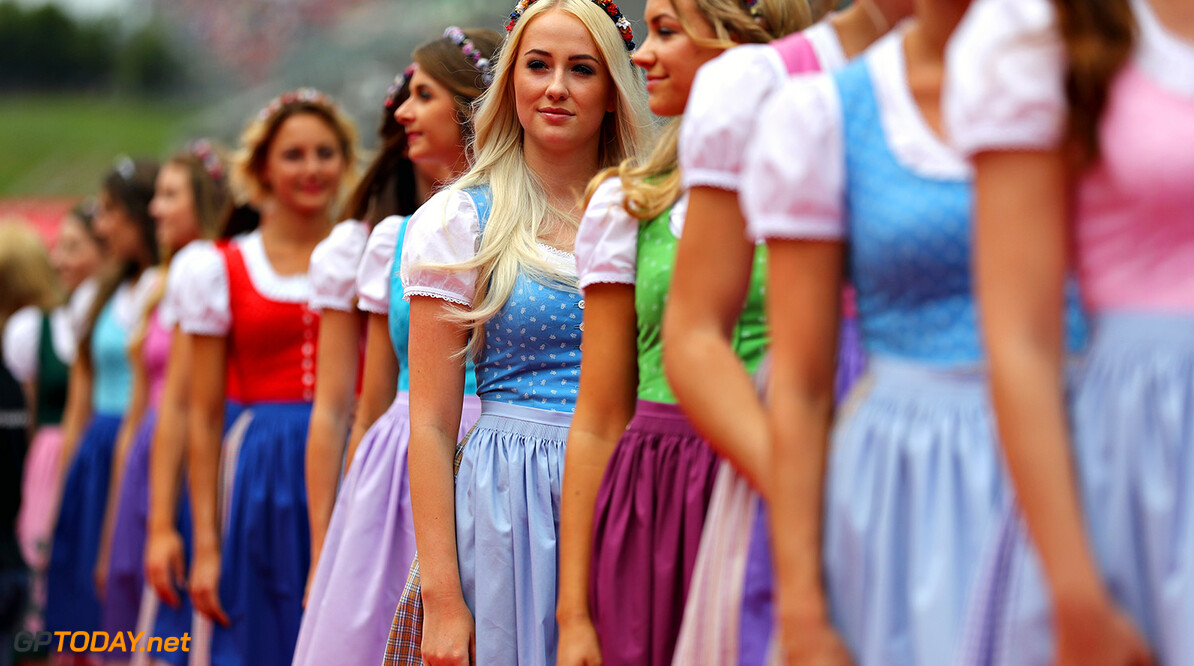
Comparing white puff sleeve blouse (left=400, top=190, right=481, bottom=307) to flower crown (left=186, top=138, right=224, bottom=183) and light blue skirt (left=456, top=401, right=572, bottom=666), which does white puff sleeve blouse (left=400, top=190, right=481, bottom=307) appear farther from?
flower crown (left=186, top=138, right=224, bottom=183)

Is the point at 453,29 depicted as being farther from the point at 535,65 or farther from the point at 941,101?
the point at 941,101

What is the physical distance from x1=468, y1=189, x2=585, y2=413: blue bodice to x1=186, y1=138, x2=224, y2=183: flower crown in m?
3.03

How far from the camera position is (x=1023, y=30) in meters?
1.23

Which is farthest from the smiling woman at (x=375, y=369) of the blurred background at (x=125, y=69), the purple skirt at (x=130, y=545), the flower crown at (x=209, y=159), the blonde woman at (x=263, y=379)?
the blurred background at (x=125, y=69)

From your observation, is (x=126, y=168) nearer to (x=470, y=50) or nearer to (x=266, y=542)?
(x=266, y=542)

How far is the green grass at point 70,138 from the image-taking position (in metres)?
20.3

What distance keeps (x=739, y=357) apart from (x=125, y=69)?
2342 centimetres

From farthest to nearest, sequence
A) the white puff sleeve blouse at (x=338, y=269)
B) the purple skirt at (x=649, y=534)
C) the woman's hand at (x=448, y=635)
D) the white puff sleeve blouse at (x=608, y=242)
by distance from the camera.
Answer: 1. the white puff sleeve blouse at (x=338, y=269)
2. the woman's hand at (x=448, y=635)
3. the white puff sleeve blouse at (x=608, y=242)
4. the purple skirt at (x=649, y=534)

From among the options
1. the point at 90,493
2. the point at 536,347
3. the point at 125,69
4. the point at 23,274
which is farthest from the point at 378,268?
the point at 125,69

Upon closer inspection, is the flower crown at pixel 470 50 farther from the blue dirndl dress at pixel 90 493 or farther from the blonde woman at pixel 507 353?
the blue dirndl dress at pixel 90 493

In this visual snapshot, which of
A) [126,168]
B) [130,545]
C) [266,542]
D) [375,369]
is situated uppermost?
[126,168]

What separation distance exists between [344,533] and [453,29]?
3.97 ft

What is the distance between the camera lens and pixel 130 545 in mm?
4695

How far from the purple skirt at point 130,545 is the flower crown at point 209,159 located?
0.99 m
